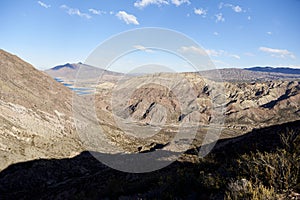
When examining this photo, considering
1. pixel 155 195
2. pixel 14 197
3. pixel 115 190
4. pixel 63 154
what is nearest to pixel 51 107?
pixel 63 154

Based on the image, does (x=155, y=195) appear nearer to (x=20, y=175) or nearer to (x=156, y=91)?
(x=20, y=175)

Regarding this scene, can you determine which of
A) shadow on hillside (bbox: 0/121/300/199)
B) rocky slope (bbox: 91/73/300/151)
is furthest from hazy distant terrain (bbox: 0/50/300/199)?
rocky slope (bbox: 91/73/300/151)

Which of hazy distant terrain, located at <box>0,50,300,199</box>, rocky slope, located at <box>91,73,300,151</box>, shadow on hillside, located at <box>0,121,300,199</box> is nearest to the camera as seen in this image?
shadow on hillside, located at <box>0,121,300,199</box>

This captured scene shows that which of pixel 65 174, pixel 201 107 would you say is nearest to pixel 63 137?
pixel 65 174

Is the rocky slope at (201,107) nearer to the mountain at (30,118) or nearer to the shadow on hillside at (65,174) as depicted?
the mountain at (30,118)

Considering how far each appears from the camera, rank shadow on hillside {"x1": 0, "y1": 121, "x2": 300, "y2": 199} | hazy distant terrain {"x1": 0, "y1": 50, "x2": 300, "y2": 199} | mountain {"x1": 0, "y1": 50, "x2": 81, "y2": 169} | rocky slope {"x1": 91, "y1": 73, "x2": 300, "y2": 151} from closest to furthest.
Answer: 1. shadow on hillside {"x1": 0, "y1": 121, "x2": 300, "y2": 199}
2. hazy distant terrain {"x1": 0, "y1": 50, "x2": 300, "y2": 199}
3. mountain {"x1": 0, "y1": 50, "x2": 81, "y2": 169}
4. rocky slope {"x1": 91, "y1": 73, "x2": 300, "y2": 151}

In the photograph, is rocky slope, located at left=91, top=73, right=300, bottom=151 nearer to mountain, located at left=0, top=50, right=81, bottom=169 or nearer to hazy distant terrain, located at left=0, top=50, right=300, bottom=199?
hazy distant terrain, located at left=0, top=50, right=300, bottom=199

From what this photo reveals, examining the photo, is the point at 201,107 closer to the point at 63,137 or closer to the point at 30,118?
the point at 63,137

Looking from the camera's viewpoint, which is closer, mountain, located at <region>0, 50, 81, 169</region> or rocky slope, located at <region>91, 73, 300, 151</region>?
mountain, located at <region>0, 50, 81, 169</region>

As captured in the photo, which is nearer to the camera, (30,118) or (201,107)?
(30,118)
